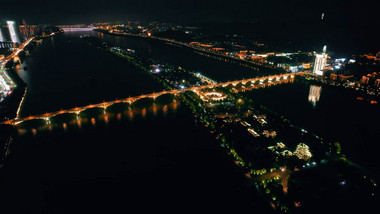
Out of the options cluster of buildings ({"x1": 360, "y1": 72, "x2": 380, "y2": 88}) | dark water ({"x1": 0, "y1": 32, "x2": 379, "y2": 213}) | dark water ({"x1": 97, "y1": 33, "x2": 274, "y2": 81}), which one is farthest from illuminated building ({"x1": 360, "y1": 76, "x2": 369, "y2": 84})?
dark water ({"x1": 97, "y1": 33, "x2": 274, "y2": 81})

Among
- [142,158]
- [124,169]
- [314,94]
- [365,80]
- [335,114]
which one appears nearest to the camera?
[124,169]

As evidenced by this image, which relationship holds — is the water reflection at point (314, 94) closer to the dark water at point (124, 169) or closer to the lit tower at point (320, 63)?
the lit tower at point (320, 63)

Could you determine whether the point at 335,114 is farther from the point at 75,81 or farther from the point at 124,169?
the point at 75,81

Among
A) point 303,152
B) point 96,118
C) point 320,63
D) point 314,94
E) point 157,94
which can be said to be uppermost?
point 320,63

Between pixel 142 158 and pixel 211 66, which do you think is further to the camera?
pixel 211 66

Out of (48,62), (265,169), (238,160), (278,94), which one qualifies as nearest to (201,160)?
(238,160)

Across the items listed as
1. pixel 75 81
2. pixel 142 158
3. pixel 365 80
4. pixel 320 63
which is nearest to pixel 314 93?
pixel 365 80

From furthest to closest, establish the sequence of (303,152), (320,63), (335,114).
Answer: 1. (320,63)
2. (335,114)
3. (303,152)

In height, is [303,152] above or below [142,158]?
above
